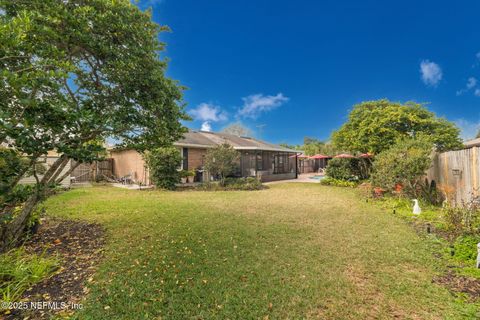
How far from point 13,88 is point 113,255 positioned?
307 centimetres

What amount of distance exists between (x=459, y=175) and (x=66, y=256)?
10470 millimetres

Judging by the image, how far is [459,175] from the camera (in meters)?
6.29

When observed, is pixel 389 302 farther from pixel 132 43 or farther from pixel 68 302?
pixel 132 43

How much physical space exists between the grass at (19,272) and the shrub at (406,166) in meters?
10.6

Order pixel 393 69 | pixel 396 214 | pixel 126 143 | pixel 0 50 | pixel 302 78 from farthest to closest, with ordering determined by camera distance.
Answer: pixel 302 78 < pixel 393 69 < pixel 396 214 < pixel 126 143 < pixel 0 50

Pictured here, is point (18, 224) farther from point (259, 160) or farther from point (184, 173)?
point (259, 160)

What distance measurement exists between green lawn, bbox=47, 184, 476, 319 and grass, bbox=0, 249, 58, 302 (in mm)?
794

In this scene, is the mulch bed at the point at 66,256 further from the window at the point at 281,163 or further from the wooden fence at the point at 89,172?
the window at the point at 281,163

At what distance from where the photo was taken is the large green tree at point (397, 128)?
42.9ft

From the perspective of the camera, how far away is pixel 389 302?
2666 millimetres

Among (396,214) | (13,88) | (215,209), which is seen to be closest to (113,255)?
(13,88)

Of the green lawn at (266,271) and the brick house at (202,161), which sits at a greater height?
the brick house at (202,161)

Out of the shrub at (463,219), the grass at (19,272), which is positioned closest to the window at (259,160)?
the shrub at (463,219)

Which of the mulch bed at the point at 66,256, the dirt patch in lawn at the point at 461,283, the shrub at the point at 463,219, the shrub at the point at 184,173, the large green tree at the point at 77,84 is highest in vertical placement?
the large green tree at the point at 77,84
